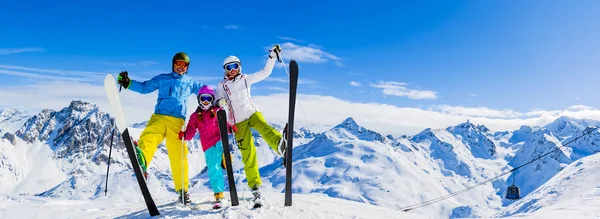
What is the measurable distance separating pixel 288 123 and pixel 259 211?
1.46m

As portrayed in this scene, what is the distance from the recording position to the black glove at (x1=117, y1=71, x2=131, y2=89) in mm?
7320

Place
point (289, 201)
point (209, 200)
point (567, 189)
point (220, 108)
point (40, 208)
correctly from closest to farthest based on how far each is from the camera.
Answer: point (220, 108), point (289, 201), point (209, 200), point (40, 208), point (567, 189)

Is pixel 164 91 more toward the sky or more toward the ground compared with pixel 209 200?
more toward the sky

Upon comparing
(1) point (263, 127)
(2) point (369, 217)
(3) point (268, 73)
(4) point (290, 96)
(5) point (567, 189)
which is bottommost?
(5) point (567, 189)

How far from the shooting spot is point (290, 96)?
699 centimetres

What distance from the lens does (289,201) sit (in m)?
7.30

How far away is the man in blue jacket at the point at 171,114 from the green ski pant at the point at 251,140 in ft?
3.72

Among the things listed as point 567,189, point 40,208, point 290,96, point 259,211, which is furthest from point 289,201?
point 567,189

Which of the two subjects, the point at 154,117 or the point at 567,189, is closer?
the point at 154,117

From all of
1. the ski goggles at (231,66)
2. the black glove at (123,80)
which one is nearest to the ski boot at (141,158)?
the black glove at (123,80)

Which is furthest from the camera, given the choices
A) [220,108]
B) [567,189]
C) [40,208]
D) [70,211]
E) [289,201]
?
[567,189]

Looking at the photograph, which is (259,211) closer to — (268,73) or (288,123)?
(288,123)

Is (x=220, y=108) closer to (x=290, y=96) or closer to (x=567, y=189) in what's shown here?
(x=290, y=96)

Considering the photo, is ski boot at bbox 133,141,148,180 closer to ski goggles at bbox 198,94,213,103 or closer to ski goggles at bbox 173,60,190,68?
ski goggles at bbox 198,94,213,103
